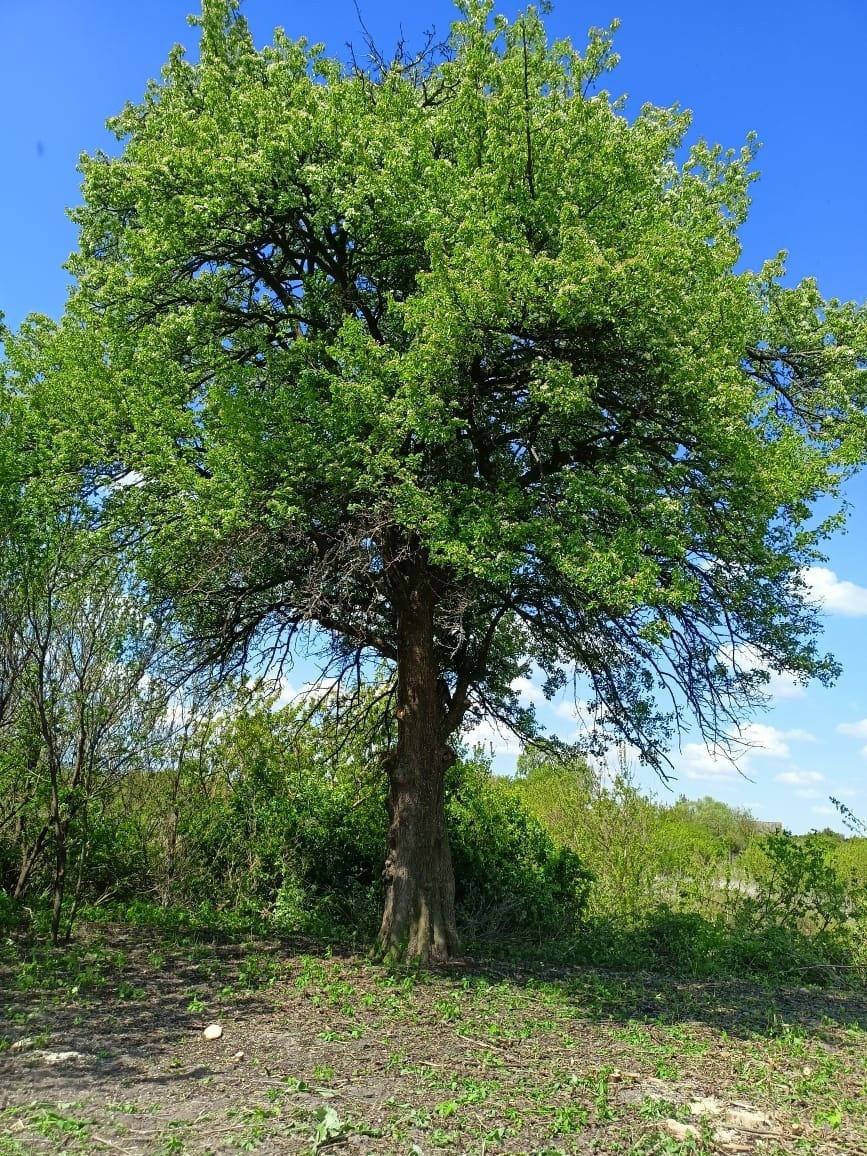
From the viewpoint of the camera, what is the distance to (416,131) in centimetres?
782

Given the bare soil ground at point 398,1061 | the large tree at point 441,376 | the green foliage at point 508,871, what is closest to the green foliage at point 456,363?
the large tree at point 441,376

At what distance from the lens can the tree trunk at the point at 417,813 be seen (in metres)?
9.17

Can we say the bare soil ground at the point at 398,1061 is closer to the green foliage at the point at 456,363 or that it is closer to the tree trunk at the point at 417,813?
the tree trunk at the point at 417,813

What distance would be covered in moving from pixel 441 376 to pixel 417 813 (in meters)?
4.60

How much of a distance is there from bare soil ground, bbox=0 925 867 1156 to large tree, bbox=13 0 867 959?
5.76ft

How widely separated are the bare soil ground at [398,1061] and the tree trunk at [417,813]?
1.50 ft

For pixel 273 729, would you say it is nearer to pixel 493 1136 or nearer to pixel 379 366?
pixel 379 366

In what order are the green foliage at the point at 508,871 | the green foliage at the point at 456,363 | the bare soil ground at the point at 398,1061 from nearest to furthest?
the bare soil ground at the point at 398,1061, the green foliage at the point at 456,363, the green foliage at the point at 508,871

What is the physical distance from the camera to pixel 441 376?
7203 millimetres

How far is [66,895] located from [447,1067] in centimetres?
698

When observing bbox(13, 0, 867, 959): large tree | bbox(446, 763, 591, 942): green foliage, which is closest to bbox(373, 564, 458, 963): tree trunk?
bbox(13, 0, 867, 959): large tree

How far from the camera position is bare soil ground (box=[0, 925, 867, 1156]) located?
476 cm

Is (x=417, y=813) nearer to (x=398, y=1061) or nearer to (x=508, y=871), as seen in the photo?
(x=398, y=1061)

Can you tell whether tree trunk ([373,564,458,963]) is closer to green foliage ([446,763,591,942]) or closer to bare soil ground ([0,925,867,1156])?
bare soil ground ([0,925,867,1156])
